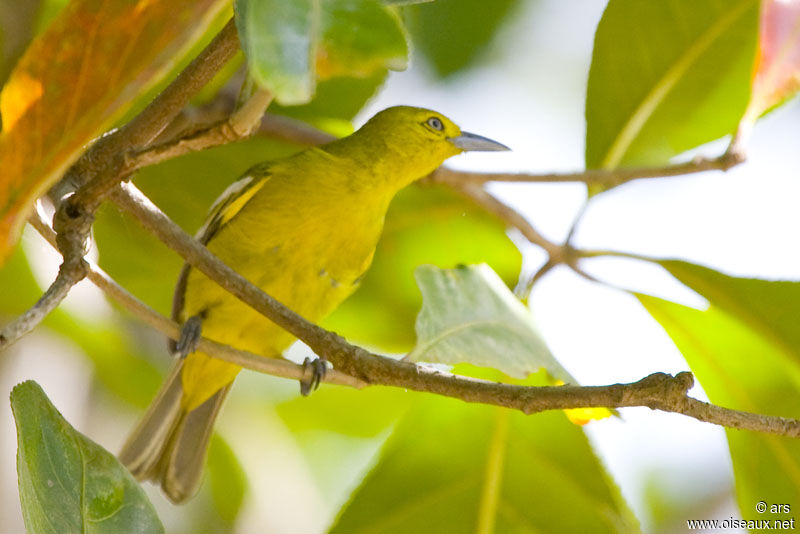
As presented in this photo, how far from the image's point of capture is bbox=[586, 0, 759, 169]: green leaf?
2824mm

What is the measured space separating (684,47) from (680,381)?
1.69 metres

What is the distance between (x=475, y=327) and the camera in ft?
6.85

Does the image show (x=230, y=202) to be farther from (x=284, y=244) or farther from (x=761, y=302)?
(x=761, y=302)

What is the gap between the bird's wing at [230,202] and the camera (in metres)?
2.87

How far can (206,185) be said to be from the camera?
3.05 meters

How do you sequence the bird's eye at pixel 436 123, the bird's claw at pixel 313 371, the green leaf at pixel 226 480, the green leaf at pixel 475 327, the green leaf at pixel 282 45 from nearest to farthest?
the green leaf at pixel 282 45, the green leaf at pixel 475 327, the bird's claw at pixel 313 371, the bird's eye at pixel 436 123, the green leaf at pixel 226 480

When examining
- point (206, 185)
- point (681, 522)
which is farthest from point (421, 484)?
point (681, 522)

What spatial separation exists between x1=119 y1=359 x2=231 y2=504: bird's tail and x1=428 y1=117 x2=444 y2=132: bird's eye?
3.79 feet

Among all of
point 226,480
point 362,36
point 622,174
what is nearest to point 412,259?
point 622,174

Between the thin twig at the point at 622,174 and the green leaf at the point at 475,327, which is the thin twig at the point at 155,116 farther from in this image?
the thin twig at the point at 622,174

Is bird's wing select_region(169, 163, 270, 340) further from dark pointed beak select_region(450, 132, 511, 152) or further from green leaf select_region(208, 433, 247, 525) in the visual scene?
green leaf select_region(208, 433, 247, 525)

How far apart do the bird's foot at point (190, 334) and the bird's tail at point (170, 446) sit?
240mm

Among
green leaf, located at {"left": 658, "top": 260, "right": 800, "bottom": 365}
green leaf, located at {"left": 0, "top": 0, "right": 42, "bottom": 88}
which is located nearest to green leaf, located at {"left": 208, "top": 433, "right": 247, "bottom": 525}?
green leaf, located at {"left": 0, "top": 0, "right": 42, "bottom": 88}

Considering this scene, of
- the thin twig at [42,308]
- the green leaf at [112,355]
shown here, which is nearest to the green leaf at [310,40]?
the thin twig at [42,308]
